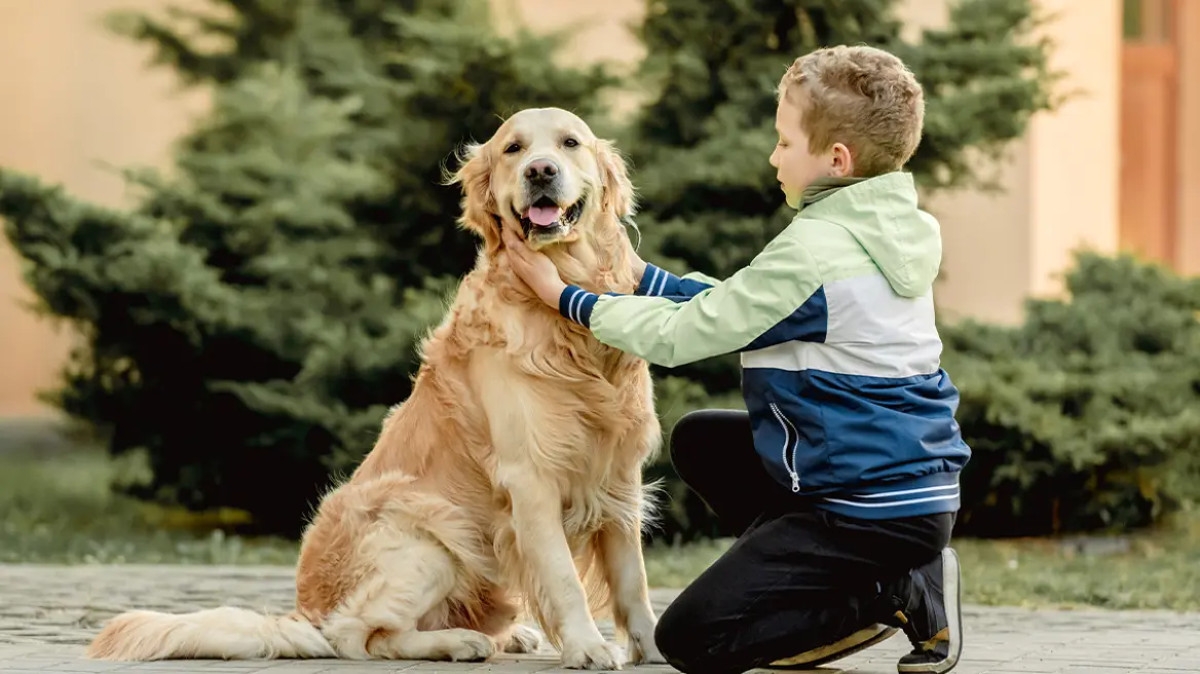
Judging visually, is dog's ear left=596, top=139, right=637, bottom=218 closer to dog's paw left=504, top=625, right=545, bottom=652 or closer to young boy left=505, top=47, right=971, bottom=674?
young boy left=505, top=47, right=971, bottom=674

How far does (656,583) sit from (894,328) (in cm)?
288

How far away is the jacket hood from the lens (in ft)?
10.8

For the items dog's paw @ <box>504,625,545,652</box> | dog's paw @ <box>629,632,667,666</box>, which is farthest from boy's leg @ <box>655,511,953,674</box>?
dog's paw @ <box>504,625,545,652</box>

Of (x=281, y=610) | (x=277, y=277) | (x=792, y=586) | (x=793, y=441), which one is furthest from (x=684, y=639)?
(x=277, y=277)

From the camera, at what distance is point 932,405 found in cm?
334

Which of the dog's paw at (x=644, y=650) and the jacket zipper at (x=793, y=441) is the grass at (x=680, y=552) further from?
the jacket zipper at (x=793, y=441)

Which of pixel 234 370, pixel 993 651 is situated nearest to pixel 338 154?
pixel 234 370

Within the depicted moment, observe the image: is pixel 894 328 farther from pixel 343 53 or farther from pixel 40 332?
pixel 40 332

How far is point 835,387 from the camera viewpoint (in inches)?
128

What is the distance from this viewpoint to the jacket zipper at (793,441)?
332 centimetres

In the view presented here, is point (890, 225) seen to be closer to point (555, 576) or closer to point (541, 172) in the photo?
point (541, 172)

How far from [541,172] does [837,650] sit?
132 cm

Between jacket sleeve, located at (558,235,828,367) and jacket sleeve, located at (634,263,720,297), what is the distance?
1.22 feet

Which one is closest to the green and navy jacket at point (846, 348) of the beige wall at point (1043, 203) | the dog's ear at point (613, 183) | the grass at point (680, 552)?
the dog's ear at point (613, 183)
